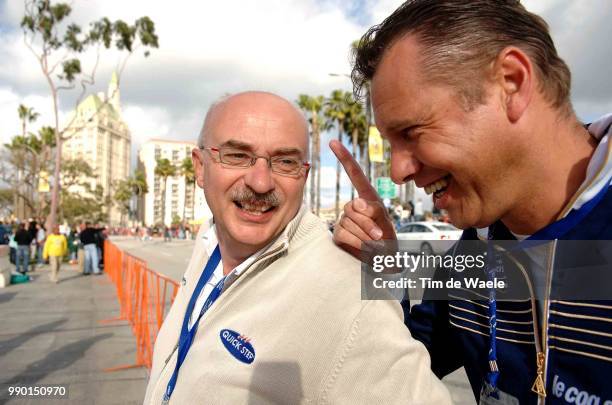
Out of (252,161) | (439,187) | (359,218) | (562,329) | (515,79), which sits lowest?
(562,329)

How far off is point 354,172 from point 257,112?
0.55m

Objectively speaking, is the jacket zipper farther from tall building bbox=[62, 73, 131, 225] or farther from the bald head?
tall building bbox=[62, 73, 131, 225]

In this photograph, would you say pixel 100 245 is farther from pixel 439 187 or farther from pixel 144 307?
pixel 439 187

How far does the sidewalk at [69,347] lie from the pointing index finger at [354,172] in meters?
4.01

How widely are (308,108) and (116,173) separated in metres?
115

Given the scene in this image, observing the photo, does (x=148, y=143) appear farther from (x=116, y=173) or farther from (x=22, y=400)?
(x=22, y=400)

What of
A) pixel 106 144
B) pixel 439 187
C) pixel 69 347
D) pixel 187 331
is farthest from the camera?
pixel 106 144

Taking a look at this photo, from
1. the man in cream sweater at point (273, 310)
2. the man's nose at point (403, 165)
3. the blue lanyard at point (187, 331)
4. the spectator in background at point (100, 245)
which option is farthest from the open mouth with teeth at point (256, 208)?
the spectator in background at point (100, 245)

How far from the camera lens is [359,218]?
1.61 meters

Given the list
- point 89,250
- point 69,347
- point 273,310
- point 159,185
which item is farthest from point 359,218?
point 159,185

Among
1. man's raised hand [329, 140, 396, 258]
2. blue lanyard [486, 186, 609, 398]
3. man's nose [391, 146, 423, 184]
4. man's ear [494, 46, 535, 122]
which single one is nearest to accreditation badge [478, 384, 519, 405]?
blue lanyard [486, 186, 609, 398]

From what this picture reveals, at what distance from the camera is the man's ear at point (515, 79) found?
135 cm

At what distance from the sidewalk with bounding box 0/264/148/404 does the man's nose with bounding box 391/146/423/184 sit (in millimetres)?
4238

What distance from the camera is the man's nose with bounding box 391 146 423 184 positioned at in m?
1.48
